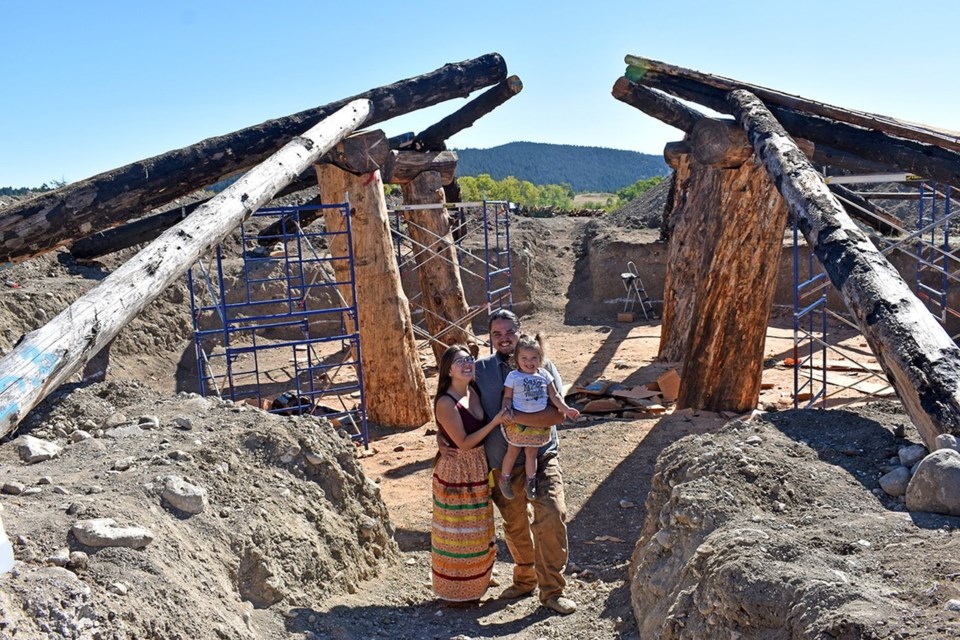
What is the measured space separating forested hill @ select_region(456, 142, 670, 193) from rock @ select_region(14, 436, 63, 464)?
68.0m

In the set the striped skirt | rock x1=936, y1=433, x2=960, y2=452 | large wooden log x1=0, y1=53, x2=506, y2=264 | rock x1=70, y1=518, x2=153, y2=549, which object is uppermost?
large wooden log x1=0, y1=53, x2=506, y2=264

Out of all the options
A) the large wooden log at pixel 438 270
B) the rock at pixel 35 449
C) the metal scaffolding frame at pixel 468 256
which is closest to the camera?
the rock at pixel 35 449

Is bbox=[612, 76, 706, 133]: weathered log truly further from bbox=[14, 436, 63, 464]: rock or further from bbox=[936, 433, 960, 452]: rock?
bbox=[14, 436, 63, 464]: rock

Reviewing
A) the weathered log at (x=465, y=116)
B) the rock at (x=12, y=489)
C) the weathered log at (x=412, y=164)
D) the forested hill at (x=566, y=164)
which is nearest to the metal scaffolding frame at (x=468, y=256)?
the weathered log at (x=412, y=164)

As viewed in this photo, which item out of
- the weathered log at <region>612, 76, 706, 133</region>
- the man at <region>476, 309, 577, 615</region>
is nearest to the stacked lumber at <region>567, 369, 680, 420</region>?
the weathered log at <region>612, 76, 706, 133</region>

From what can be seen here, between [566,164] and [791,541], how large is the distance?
76.1 meters

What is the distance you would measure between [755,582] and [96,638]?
2230 mm

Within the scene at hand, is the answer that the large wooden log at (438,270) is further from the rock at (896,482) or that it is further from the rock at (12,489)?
the rock at (896,482)

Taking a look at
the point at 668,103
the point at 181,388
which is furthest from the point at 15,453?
the point at 181,388

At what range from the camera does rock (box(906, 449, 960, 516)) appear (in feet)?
11.1

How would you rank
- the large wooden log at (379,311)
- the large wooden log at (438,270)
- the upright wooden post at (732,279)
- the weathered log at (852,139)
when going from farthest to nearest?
the large wooden log at (438,270) < the large wooden log at (379,311) < the upright wooden post at (732,279) < the weathered log at (852,139)

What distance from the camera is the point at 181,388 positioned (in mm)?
14242

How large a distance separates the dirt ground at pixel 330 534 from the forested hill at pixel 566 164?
66878 mm

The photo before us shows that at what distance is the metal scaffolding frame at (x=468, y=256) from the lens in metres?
12.4
